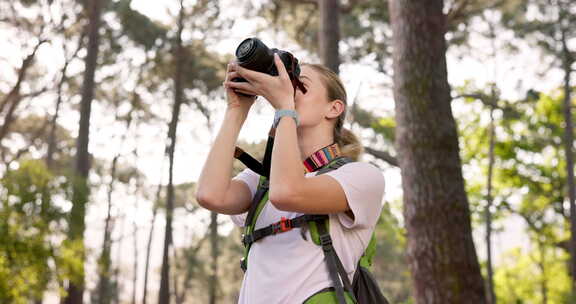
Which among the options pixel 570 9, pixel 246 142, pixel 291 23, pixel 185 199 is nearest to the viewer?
pixel 246 142

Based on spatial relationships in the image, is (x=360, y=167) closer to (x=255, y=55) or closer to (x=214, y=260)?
(x=255, y=55)

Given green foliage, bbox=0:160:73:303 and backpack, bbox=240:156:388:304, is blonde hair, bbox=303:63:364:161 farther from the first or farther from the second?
green foliage, bbox=0:160:73:303

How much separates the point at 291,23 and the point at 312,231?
31.1ft

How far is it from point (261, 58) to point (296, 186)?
0.40 metres

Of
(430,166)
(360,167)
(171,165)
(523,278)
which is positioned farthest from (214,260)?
(360,167)

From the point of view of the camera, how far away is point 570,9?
15469mm

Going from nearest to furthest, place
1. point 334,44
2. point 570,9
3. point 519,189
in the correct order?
point 334,44, point 570,9, point 519,189

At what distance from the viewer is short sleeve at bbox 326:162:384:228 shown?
1.65 meters

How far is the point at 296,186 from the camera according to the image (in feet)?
5.09

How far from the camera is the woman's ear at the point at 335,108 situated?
1917mm

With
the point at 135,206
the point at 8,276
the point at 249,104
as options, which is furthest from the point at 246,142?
the point at 135,206

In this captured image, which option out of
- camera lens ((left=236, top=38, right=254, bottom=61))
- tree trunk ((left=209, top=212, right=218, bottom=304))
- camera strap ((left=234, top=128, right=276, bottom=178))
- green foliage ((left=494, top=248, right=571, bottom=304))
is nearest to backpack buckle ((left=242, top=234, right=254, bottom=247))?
camera strap ((left=234, top=128, right=276, bottom=178))

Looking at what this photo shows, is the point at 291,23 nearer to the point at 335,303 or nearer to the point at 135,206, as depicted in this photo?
the point at 335,303

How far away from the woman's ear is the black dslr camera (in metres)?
0.18
